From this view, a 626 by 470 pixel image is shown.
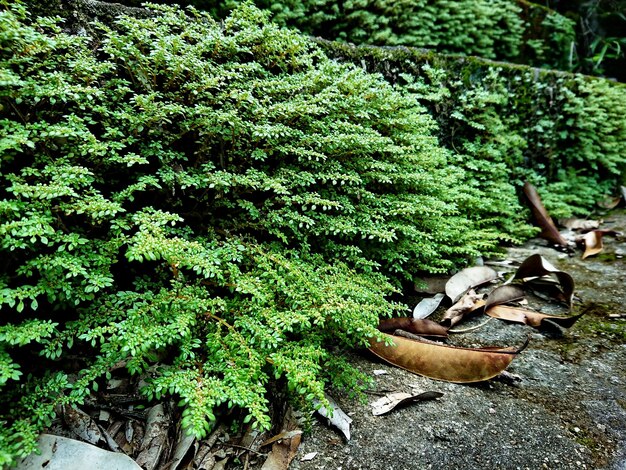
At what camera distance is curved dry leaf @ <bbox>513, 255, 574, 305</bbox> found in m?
2.22

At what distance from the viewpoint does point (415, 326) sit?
6.30 feet

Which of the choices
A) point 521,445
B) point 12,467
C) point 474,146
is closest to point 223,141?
point 12,467

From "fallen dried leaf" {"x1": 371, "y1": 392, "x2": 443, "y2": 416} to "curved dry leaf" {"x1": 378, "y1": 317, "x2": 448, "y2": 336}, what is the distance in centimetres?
41

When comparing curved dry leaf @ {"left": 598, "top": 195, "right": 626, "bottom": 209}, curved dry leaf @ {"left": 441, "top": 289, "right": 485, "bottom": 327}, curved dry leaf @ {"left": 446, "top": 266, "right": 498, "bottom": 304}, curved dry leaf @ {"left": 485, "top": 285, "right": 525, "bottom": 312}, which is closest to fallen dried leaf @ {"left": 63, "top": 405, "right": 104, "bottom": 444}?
curved dry leaf @ {"left": 441, "top": 289, "right": 485, "bottom": 327}

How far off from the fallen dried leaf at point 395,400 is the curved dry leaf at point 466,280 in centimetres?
83

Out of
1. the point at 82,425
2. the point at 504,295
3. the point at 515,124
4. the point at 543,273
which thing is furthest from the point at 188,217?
the point at 515,124

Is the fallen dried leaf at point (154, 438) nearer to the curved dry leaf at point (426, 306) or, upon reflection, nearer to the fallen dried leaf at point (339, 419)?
the fallen dried leaf at point (339, 419)

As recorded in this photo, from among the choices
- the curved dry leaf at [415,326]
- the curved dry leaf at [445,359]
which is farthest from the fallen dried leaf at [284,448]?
the curved dry leaf at [415,326]

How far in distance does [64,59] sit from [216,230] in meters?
0.92

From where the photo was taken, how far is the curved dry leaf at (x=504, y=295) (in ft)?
7.21

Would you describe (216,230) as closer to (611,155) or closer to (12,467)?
(12,467)

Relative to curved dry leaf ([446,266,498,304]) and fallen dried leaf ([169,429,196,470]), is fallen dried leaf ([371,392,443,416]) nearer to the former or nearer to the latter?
fallen dried leaf ([169,429,196,470])

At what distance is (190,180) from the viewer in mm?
1607

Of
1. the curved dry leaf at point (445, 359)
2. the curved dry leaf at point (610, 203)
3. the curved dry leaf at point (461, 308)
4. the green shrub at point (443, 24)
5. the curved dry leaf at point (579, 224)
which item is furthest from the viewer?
the curved dry leaf at point (610, 203)
